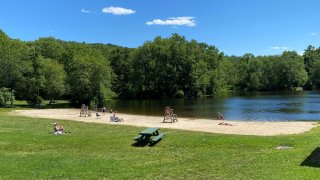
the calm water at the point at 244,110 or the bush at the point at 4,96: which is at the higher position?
the bush at the point at 4,96

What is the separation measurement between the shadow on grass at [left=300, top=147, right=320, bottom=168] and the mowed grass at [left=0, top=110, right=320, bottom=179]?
0.27 metres

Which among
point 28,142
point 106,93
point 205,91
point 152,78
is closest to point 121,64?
point 152,78

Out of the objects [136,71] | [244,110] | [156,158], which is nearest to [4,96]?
[244,110]

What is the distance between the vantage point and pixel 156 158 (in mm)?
18109

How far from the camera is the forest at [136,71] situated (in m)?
74.6

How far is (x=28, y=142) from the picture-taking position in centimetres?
2305

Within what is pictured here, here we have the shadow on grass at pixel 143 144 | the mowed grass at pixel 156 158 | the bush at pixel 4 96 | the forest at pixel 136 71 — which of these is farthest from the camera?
the forest at pixel 136 71

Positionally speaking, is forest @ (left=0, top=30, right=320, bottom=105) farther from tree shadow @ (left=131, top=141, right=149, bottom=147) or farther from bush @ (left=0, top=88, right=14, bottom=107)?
tree shadow @ (left=131, top=141, right=149, bottom=147)

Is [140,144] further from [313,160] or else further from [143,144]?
[313,160]

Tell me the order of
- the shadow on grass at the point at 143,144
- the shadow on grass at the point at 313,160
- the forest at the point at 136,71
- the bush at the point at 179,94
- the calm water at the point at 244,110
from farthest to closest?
1. the bush at the point at 179,94
2. the forest at the point at 136,71
3. the calm water at the point at 244,110
4. the shadow on grass at the point at 143,144
5. the shadow on grass at the point at 313,160

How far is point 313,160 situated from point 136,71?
107368 millimetres

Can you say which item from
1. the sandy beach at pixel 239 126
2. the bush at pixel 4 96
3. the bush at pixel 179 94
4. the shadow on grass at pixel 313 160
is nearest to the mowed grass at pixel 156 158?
the shadow on grass at pixel 313 160

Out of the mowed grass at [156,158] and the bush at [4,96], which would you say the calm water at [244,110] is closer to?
the bush at [4,96]

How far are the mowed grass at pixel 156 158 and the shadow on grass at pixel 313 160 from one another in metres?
0.27
